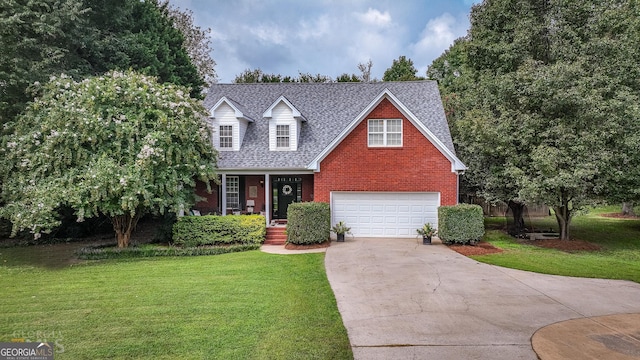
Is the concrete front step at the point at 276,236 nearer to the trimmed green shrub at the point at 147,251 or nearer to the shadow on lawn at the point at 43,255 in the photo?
the trimmed green shrub at the point at 147,251

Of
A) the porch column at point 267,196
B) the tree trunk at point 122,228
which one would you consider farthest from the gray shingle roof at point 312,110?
the tree trunk at point 122,228

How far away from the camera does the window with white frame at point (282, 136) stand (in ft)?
59.3

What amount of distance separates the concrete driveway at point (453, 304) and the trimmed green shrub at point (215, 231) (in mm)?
4085

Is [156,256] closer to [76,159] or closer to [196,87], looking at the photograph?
[76,159]

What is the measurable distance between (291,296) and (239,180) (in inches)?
447

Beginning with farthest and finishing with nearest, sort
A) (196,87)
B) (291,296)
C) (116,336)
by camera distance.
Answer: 1. (196,87)
2. (291,296)
3. (116,336)

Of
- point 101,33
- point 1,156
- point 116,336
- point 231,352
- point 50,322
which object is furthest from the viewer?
point 101,33

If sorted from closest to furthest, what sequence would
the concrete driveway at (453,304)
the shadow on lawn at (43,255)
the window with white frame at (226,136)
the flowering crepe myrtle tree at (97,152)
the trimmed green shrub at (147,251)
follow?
the concrete driveway at (453,304), the flowering crepe myrtle tree at (97,152), the shadow on lawn at (43,255), the trimmed green shrub at (147,251), the window with white frame at (226,136)

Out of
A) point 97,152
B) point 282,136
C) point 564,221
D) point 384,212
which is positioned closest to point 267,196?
point 282,136

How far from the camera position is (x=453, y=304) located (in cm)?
750

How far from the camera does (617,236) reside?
18562 millimetres

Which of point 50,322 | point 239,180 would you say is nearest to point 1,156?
point 239,180

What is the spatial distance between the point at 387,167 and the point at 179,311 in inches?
442

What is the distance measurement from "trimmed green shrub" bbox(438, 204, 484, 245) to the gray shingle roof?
3.41 metres
